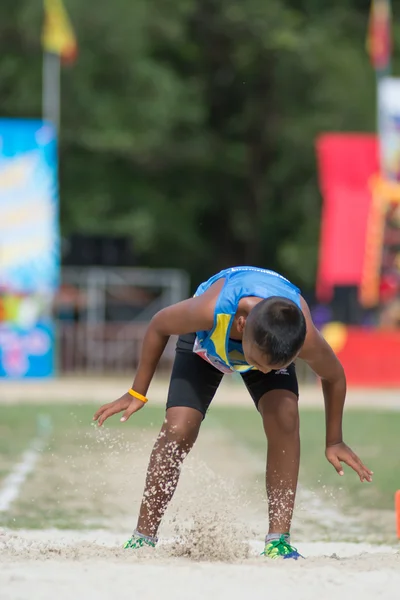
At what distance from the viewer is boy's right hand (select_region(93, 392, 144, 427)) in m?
5.25

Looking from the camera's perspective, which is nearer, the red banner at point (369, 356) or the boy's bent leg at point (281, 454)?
the boy's bent leg at point (281, 454)

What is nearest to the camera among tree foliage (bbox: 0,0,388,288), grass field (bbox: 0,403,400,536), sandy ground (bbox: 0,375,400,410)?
grass field (bbox: 0,403,400,536)

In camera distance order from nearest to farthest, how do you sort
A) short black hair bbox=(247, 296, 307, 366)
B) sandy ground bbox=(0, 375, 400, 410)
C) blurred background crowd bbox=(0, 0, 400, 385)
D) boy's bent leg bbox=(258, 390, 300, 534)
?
short black hair bbox=(247, 296, 307, 366) < boy's bent leg bbox=(258, 390, 300, 534) < sandy ground bbox=(0, 375, 400, 410) < blurred background crowd bbox=(0, 0, 400, 385)

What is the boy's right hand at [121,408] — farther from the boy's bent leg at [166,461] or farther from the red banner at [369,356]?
the red banner at [369,356]

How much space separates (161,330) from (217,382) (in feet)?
1.74

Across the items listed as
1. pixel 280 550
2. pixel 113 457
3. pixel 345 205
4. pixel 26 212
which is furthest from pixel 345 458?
pixel 345 205

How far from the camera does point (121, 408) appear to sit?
17.3 ft

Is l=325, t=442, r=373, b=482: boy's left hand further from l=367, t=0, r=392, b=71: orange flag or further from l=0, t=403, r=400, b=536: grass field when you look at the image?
l=367, t=0, r=392, b=71: orange flag

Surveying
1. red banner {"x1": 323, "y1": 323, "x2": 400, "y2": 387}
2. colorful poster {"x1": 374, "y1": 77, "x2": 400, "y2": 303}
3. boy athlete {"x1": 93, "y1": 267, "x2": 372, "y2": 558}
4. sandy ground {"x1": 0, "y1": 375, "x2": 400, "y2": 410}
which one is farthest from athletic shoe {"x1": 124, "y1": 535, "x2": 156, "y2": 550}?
colorful poster {"x1": 374, "y1": 77, "x2": 400, "y2": 303}

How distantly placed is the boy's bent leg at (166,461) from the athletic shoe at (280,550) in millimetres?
548

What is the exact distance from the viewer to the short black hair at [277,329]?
4.71 meters

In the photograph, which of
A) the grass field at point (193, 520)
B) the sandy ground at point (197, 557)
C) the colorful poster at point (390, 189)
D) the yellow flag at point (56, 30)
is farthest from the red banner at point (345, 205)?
the sandy ground at point (197, 557)

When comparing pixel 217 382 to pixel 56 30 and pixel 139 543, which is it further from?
pixel 56 30

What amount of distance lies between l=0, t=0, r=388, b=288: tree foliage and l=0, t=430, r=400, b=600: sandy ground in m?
25.7
